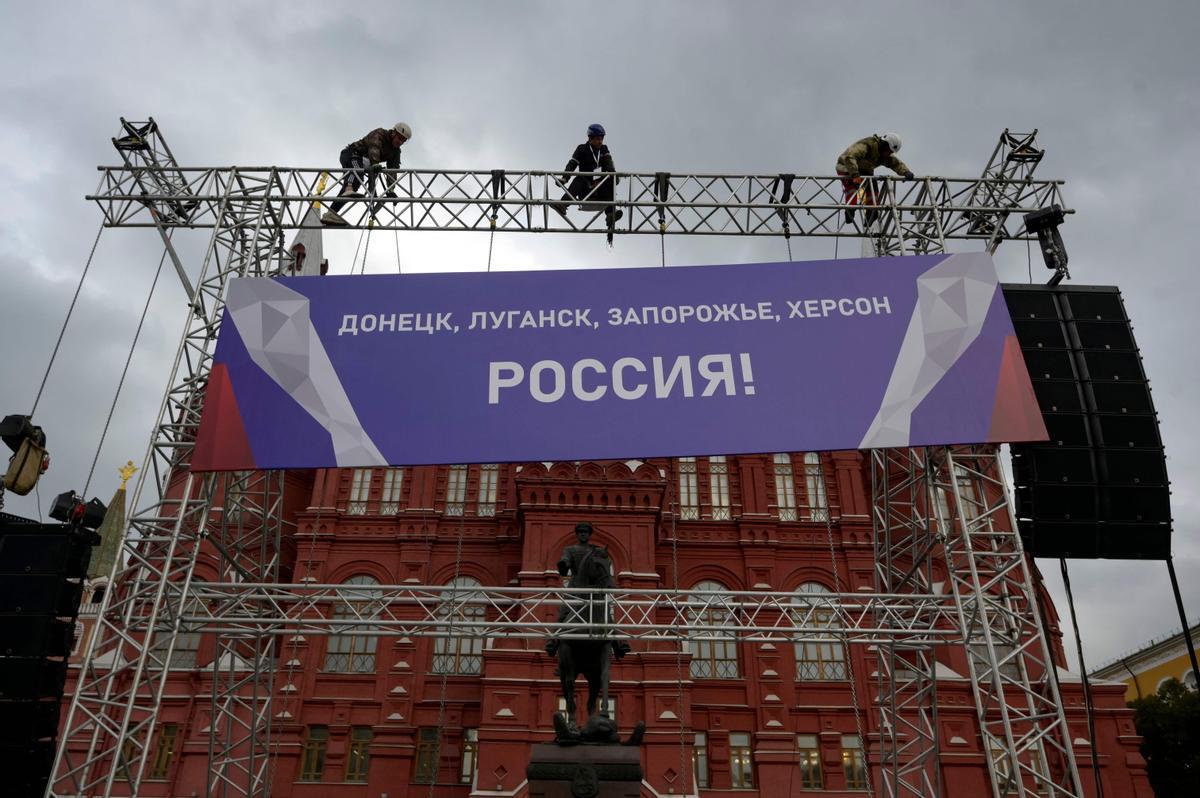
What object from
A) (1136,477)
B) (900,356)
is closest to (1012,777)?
(1136,477)

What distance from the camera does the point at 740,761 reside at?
24.7 m

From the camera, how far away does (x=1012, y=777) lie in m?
11.4

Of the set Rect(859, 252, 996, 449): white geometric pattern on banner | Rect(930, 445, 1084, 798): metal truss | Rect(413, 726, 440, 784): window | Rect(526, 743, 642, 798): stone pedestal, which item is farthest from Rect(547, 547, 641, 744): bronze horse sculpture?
Rect(413, 726, 440, 784): window

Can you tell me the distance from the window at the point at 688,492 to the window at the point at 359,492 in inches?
435

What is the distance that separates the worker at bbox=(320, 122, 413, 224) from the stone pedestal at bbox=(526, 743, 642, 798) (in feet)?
31.4

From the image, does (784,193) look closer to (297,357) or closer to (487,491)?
(297,357)

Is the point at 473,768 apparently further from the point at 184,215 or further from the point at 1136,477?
the point at 1136,477

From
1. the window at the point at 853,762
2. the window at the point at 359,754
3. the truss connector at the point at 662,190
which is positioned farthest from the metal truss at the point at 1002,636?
the window at the point at 359,754

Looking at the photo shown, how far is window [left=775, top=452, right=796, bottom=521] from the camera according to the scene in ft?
96.0

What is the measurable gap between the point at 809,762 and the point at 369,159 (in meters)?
21.1

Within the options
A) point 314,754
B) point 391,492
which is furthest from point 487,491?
point 314,754

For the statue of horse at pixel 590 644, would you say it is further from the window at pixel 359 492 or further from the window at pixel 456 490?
the window at pixel 359 492

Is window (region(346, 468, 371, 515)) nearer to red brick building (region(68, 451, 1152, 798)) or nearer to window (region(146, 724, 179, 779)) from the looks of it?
red brick building (region(68, 451, 1152, 798))

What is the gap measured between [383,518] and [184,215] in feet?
51.1
